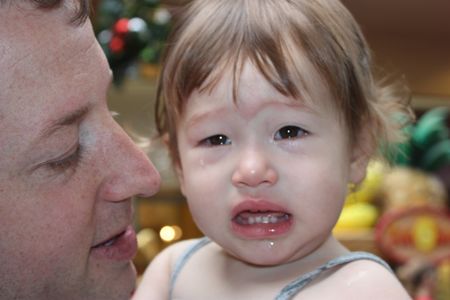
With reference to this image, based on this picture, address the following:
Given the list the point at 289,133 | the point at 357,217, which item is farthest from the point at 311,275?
the point at 357,217

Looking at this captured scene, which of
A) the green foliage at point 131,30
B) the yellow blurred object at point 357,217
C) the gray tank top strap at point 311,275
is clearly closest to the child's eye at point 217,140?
the gray tank top strap at point 311,275

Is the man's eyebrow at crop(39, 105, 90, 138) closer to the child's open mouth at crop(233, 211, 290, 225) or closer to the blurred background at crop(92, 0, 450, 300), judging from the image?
the child's open mouth at crop(233, 211, 290, 225)

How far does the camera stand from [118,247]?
1001 mm

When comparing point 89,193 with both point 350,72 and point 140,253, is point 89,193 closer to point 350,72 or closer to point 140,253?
point 350,72

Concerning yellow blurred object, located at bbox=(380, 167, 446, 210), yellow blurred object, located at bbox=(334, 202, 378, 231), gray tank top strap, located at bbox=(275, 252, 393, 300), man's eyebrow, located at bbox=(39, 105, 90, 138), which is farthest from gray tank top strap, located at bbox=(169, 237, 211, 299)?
yellow blurred object, located at bbox=(380, 167, 446, 210)

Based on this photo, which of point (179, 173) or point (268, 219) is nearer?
point (268, 219)

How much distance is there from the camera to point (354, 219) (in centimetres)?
A: 266

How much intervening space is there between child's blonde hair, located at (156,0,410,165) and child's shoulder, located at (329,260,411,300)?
19 centimetres

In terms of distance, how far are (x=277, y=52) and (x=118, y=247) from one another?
34cm

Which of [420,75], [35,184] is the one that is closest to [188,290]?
[35,184]

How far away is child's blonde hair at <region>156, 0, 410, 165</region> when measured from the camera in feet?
3.15

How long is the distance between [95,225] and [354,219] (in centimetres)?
183

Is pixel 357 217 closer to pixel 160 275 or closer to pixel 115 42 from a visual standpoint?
pixel 115 42


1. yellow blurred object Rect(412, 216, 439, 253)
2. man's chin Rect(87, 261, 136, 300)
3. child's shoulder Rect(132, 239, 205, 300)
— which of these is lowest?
yellow blurred object Rect(412, 216, 439, 253)
